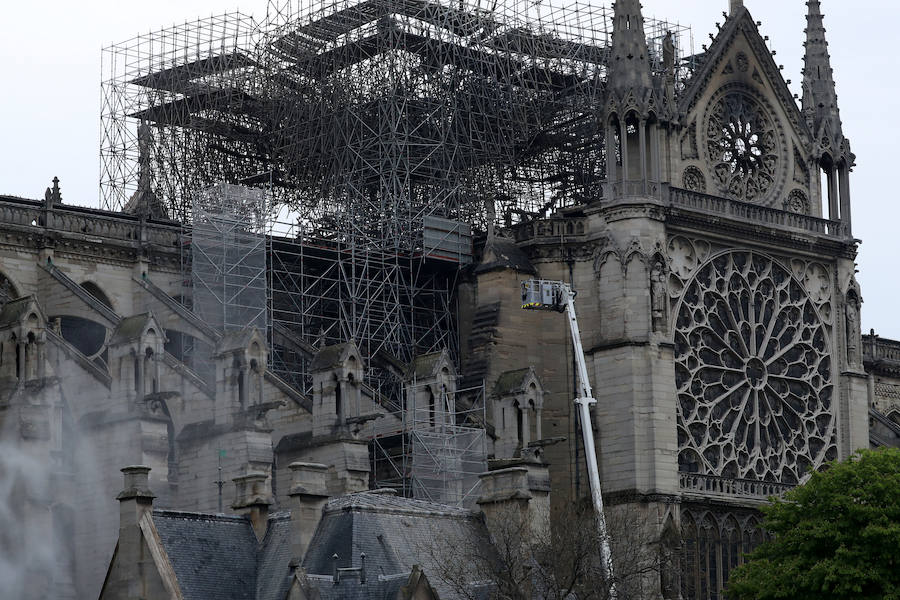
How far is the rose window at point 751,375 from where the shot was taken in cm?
6694

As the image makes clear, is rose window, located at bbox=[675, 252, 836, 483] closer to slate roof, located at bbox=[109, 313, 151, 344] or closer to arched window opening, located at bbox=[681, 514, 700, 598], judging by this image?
arched window opening, located at bbox=[681, 514, 700, 598]

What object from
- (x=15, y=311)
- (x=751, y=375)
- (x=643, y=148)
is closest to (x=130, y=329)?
(x=15, y=311)

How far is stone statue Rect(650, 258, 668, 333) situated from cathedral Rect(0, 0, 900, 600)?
0.09m

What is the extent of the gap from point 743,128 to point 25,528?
27458 millimetres

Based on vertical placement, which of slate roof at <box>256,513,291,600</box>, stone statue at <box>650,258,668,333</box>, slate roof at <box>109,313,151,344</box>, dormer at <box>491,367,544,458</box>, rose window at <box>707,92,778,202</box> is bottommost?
slate roof at <box>256,513,291,600</box>

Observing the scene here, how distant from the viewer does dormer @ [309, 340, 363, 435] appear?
6091 centimetres

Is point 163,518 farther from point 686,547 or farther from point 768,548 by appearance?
point 686,547

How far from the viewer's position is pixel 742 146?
71312 mm

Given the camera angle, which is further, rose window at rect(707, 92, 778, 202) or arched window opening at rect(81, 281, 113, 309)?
rose window at rect(707, 92, 778, 202)

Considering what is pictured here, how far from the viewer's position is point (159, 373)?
197ft

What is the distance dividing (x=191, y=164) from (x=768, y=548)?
2905cm

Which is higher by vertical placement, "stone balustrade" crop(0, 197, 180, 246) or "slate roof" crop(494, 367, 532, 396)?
"stone balustrade" crop(0, 197, 180, 246)

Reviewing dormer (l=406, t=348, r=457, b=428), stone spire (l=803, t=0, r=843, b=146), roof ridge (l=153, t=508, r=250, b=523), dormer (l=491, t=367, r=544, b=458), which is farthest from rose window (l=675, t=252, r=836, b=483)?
roof ridge (l=153, t=508, r=250, b=523)

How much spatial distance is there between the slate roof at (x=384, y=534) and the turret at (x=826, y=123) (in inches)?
1027
